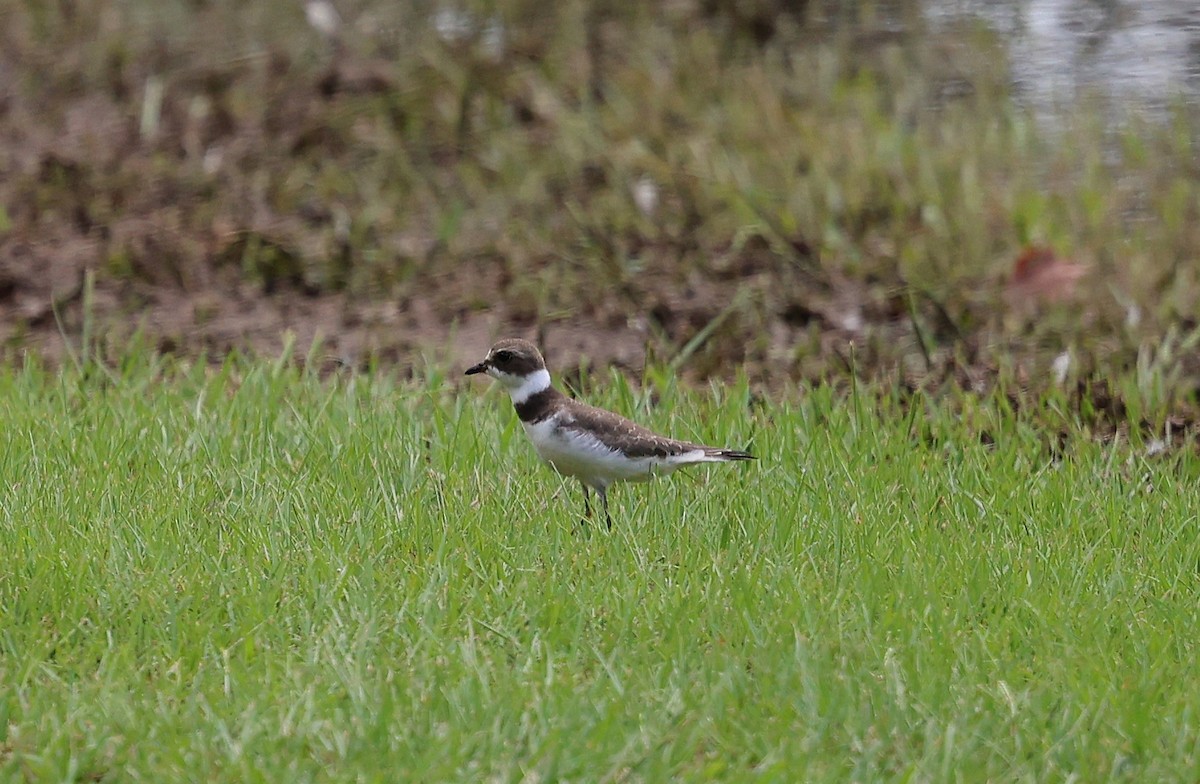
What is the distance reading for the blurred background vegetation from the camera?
7715 millimetres

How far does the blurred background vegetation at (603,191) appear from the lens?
25.3 ft

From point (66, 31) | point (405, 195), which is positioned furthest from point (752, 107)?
point (66, 31)

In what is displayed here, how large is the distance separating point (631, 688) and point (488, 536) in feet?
3.80

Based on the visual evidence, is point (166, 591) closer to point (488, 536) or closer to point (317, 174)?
point (488, 536)

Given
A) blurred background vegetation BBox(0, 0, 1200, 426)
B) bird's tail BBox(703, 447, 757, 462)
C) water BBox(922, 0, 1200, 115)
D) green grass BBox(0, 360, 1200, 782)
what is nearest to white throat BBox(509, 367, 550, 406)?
green grass BBox(0, 360, 1200, 782)

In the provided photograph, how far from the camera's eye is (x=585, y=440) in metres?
5.35

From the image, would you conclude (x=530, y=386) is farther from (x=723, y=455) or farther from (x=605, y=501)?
(x=723, y=455)

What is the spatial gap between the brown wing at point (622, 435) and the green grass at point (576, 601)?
24 cm

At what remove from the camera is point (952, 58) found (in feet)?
31.6

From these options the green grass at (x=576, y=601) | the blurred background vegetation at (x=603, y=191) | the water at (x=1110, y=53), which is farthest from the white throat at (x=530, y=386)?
the water at (x=1110, y=53)

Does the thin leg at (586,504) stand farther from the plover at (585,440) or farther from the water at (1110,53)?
the water at (1110,53)

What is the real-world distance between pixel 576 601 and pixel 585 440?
72cm

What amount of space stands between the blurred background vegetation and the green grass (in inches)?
45.1

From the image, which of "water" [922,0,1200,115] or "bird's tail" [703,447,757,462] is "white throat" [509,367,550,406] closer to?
"bird's tail" [703,447,757,462]
